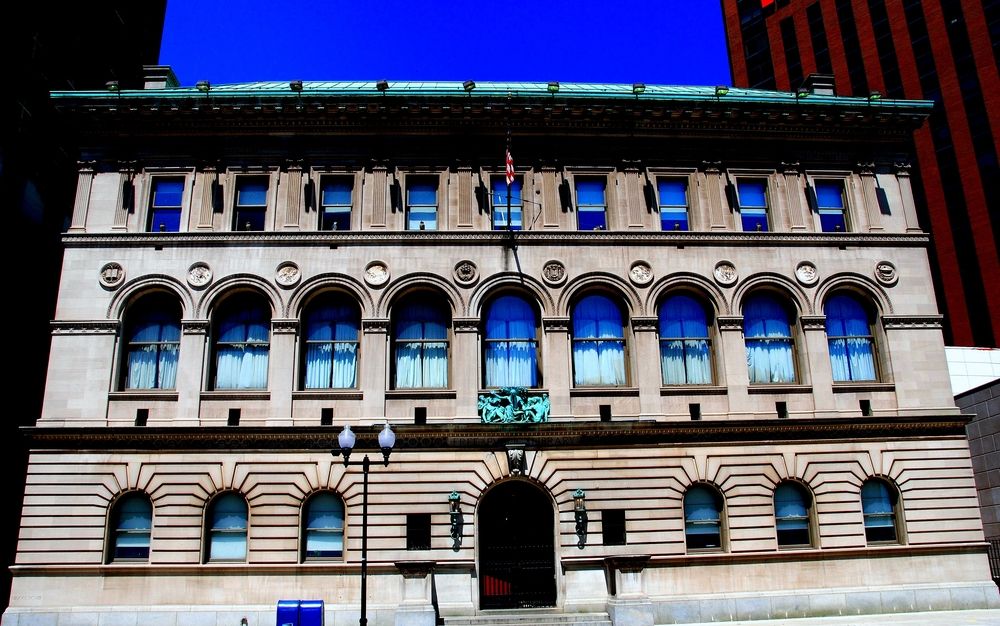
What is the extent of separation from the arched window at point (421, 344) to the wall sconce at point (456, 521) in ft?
12.9

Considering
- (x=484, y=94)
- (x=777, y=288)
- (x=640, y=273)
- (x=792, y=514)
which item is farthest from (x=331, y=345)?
(x=792, y=514)

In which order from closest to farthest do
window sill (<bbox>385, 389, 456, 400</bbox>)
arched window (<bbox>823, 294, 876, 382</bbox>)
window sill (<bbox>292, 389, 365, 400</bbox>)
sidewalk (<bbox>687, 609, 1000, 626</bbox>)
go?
sidewalk (<bbox>687, 609, 1000, 626</bbox>) < window sill (<bbox>292, 389, 365, 400</bbox>) < window sill (<bbox>385, 389, 456, 400</bbox>) < arched window (<bbox>823, 294, 876, 382</bbox>)

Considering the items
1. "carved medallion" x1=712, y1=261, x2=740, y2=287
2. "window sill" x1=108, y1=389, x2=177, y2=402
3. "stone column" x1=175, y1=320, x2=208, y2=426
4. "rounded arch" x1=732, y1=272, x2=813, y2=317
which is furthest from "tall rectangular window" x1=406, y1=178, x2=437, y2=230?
"rounded arch" x1=732, y1=272, x2=813, y2=317

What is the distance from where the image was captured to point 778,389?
93.4 ft

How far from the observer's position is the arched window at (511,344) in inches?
1117

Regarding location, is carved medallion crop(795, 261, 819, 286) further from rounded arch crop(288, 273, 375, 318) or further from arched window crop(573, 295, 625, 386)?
rounded arch crop(288, 273, 375, 318)

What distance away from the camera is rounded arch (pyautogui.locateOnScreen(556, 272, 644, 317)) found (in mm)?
28781

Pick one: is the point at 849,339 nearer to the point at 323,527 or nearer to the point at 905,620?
the point at 905,620

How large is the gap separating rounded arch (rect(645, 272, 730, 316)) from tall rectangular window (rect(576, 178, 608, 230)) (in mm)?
2973

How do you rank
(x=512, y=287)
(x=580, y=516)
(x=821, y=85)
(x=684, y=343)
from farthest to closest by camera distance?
(x=821, y=85)
(x=684, y=343)
(x=512, y=287)
(x=580, y=516)

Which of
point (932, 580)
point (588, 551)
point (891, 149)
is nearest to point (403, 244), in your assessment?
point (588, 551)

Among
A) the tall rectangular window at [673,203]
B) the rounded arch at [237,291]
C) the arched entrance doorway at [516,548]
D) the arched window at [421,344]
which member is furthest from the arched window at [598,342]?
the rounded arch at [237,291]

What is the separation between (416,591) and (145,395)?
37.1 ft

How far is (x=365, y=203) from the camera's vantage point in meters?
29.5
